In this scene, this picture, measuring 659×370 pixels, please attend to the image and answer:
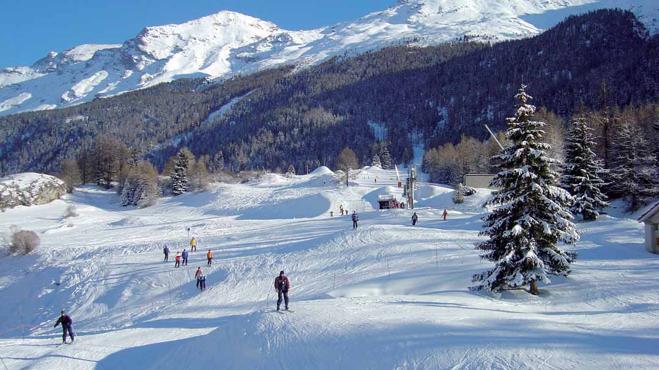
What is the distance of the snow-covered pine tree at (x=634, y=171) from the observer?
135 ft

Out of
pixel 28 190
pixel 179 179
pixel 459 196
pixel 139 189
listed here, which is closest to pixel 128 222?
pixel 139 189

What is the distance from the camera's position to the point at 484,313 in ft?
45.9

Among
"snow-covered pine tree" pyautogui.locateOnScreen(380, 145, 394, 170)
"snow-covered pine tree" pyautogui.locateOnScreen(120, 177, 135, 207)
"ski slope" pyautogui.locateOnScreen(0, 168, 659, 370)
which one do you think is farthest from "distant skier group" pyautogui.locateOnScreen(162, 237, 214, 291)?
"snow-covered pine tree" pyautogui.locateOnScreen(380, 145, 394, 170)

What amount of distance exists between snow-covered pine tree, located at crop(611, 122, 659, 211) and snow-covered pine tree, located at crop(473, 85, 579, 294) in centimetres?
2918

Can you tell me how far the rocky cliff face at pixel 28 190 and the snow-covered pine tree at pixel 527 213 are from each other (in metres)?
79.1

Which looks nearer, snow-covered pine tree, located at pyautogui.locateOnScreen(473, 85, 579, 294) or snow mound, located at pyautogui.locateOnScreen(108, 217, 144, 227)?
snow-covered pine tree, located at pyautogui.locateOnScreen(473, 85, 579, 294)

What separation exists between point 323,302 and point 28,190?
256 feet

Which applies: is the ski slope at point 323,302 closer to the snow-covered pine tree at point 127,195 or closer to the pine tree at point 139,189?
the pine tree at point 139,189

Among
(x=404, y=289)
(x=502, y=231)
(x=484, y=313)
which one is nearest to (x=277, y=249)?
(x=404, y=289)

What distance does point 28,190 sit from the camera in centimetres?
7812

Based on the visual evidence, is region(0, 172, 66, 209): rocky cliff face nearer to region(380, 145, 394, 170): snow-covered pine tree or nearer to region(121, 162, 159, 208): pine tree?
region(121, 162, 159, 208): pine tree

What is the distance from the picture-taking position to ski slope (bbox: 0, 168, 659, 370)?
11102 millimetres

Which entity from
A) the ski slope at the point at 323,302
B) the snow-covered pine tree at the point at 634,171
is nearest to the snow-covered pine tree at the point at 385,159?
the ski slope at the point at 323,302

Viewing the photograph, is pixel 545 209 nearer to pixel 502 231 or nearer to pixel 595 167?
pixel 502 231
